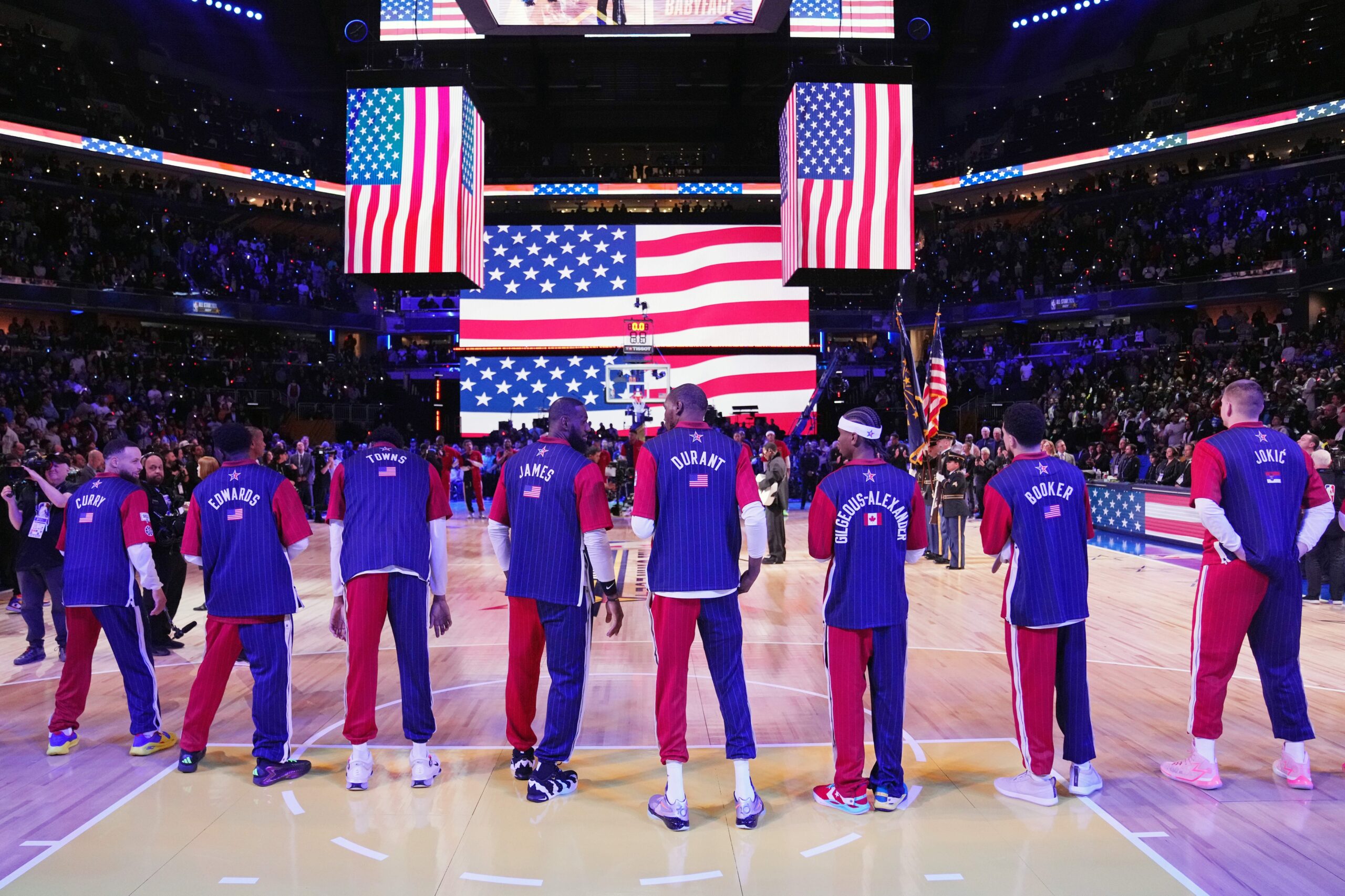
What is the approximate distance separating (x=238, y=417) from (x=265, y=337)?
25.6 ft

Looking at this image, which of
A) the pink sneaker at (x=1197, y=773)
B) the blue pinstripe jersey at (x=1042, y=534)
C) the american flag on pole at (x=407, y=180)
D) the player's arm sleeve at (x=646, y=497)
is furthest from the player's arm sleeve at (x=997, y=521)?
the american flag on pole at (x=407, y=180)

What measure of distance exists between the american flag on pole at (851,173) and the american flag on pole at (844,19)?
2.74 feet

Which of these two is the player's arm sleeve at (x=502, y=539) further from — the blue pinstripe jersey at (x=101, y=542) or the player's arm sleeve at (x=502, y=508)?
the blue pinstripe jersey at (x=101, y=542)

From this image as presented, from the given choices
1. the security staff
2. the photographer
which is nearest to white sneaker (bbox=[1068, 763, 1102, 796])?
the photographer

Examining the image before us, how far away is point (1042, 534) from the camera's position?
4613mm

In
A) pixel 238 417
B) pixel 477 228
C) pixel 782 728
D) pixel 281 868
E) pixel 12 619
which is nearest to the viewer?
pixel 281 868

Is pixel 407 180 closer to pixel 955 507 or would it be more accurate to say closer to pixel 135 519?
pixel 955 507

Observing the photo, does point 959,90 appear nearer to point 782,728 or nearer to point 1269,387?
point 1269,387

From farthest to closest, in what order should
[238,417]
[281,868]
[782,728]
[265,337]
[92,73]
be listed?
[265,337] < [92,73] < [238,417] < [782,728] < [281,868]

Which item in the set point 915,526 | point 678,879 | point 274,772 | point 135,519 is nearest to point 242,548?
point 135,519

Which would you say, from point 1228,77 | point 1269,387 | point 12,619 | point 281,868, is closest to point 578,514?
point 281,868

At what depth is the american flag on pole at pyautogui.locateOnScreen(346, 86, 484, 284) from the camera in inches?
516

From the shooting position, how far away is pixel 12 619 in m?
9.62

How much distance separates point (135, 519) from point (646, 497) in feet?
9.58
